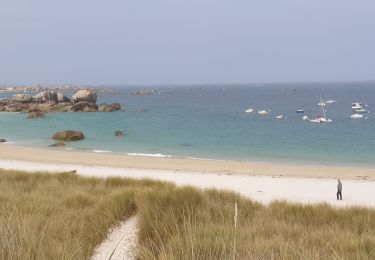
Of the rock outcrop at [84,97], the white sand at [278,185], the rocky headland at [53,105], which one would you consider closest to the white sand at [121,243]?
the white sand at [278,185]

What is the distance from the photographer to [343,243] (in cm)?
578

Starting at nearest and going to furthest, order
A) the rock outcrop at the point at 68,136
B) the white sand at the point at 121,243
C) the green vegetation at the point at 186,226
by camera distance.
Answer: the green vegetation at the point at 186,226 < the white sand at the point at 121,243 < the rock outcrop at the point at 68,136

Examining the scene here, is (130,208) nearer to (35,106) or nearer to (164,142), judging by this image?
(164,142)

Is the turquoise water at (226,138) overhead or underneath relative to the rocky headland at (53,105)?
underneath

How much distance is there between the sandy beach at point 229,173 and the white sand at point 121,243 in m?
8.27

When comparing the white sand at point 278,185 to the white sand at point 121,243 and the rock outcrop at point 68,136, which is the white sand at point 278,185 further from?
the rock outcrop at point 68,136

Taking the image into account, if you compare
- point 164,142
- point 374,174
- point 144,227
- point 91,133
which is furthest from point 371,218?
point 91,133

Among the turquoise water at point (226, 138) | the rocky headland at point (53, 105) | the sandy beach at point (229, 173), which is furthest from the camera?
the rocky headland at point (53, 105)

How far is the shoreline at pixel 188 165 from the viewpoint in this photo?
84.1 feet

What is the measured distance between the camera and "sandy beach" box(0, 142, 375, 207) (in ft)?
59.8

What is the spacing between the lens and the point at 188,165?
28.7m

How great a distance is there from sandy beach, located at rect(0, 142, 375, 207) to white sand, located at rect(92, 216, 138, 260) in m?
8.27

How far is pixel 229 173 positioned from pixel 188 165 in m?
4.25

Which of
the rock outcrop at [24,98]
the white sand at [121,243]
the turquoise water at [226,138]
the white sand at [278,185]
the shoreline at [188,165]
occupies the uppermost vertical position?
the white sand at [121,243]
